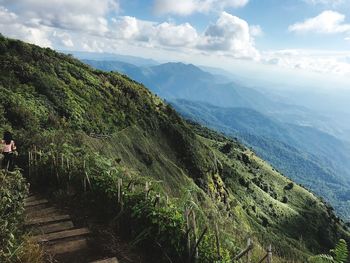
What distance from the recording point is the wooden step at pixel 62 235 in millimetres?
10141

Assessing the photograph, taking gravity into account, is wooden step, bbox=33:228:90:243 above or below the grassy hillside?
above

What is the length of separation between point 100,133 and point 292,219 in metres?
94.2

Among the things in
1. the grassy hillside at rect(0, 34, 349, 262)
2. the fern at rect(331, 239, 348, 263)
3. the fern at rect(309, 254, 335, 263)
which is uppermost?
the fern at rect(331, 239, 348, 263)

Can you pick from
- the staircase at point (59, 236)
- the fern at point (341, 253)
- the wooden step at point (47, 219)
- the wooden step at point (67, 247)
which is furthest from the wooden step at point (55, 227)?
the fern at point (341, 253)

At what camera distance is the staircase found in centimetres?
974

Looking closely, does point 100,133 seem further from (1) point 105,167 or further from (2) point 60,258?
(2) point 60,258

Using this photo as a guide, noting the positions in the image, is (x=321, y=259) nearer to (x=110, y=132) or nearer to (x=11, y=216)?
(x=11, y=216)

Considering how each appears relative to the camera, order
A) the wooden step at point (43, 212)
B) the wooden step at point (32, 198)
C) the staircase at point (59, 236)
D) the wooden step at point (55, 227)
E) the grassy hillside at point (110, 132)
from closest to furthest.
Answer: the staircase at point (59, 236), the wooden step at point (55, 227), the grassy hillside at point (110, 132), the wooden step at point (43, 212), the wooden step at point (32, 198)

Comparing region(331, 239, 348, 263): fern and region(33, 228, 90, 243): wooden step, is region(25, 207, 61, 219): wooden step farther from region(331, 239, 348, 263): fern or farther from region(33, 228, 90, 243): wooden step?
region(331, 239, 348, 263): fern

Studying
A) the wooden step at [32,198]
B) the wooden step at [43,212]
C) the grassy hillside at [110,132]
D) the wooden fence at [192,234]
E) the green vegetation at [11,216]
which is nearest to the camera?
the green vegetation at [11,216]

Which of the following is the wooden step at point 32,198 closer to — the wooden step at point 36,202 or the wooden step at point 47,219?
the wooden step at point 36,202

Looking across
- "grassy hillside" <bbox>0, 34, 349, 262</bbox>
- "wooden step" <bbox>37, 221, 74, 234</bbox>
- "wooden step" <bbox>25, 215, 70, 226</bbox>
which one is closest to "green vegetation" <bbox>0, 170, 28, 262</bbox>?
"wooden step" <bbox>37, 221, 74, 234</bbox>

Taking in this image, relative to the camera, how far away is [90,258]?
10.0 metres

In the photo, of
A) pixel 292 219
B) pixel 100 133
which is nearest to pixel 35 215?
pixel 100 133
